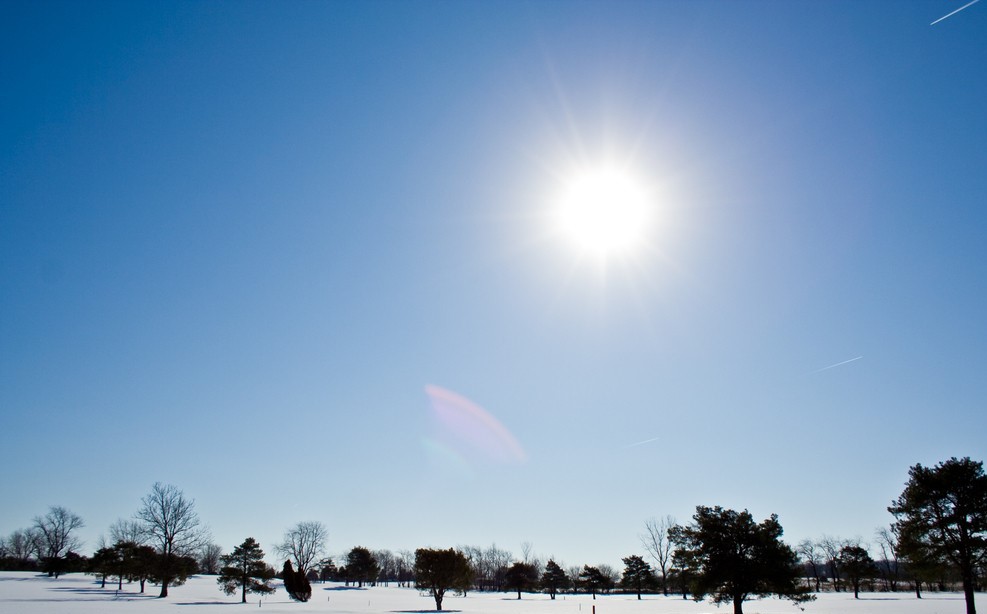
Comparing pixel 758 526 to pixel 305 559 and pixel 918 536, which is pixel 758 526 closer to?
pixel 918 536

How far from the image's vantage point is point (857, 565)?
81.2 metres

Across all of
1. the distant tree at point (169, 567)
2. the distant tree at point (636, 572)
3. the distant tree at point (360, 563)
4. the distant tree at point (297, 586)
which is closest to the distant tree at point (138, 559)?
the distant tree at point (169, 567)

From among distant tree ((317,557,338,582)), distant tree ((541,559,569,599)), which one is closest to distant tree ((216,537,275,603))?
distant tree ((541,559,569,599))

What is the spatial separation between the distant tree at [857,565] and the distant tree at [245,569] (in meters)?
88.7

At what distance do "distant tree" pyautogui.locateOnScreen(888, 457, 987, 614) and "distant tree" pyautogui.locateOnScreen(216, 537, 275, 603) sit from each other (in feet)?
228

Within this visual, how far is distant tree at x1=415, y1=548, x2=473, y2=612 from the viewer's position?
200 feet

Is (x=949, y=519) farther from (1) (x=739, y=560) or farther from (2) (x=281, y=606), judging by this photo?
(2) (x=281, y=606)

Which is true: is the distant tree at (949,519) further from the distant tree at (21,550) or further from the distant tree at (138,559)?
the distant tree at (21,550)

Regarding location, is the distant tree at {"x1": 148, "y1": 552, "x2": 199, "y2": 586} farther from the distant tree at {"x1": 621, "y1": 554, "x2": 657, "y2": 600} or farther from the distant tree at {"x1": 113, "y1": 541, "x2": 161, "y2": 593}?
the distant tree at {"x1": 621, "y1": 554, "x2": 657, "y2": 600}

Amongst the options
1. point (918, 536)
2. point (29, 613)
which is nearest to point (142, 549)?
→ point (29, 613)

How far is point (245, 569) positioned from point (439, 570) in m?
26.8

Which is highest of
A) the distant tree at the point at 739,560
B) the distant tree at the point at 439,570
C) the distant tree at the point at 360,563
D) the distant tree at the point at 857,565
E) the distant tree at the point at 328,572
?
the distant tree at the point at 739,560

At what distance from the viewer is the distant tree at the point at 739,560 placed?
34.9 m

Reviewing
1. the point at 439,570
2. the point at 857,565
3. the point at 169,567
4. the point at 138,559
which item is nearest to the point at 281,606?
the point at 439,570
